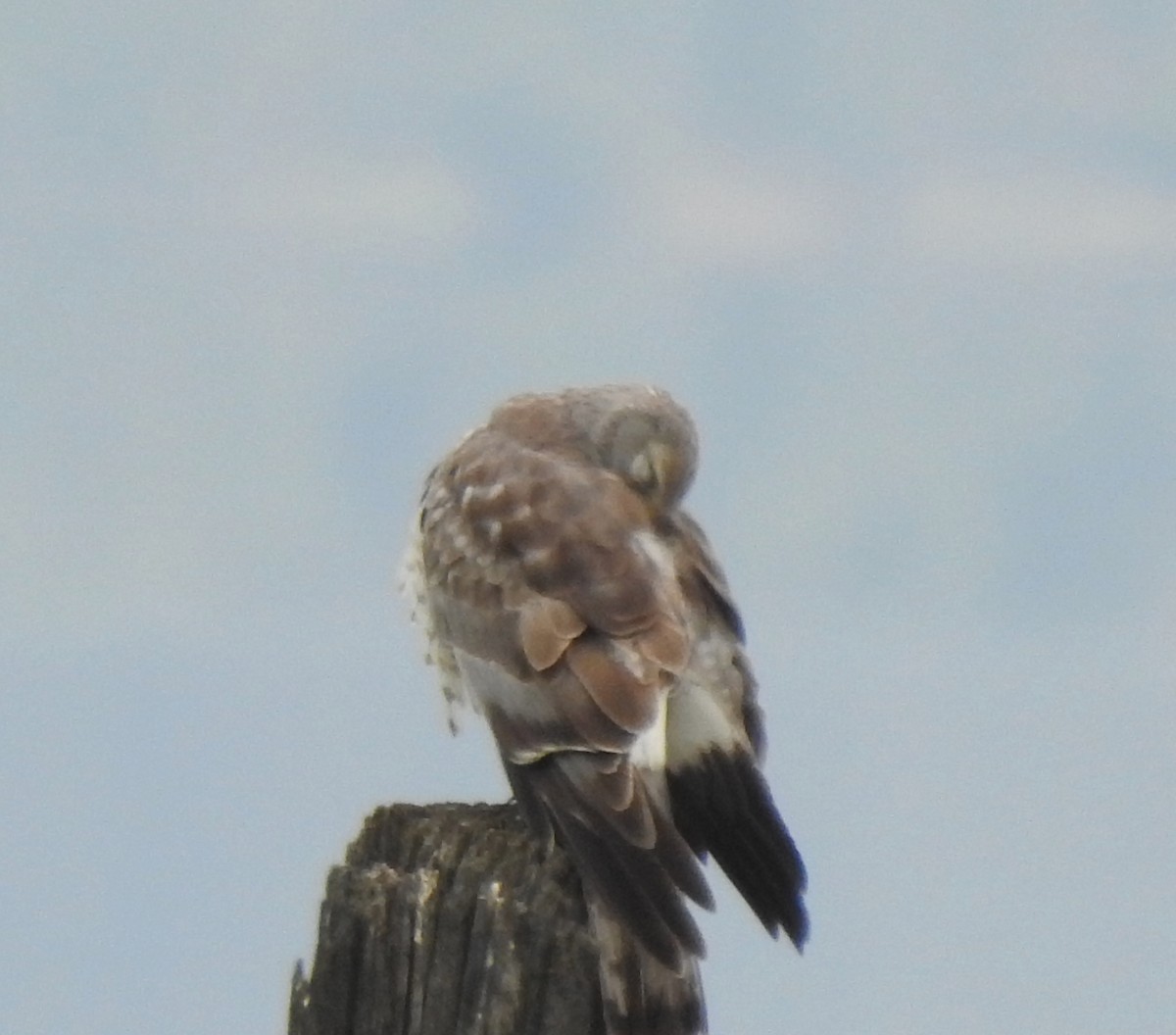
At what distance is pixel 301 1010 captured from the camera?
160 inches

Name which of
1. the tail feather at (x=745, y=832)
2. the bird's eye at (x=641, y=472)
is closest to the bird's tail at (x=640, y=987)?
the tail feather at (x=745, y=832)

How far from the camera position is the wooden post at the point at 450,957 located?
388 centimetres

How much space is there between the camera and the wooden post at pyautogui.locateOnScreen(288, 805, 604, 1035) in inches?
153

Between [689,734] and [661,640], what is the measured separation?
281mm

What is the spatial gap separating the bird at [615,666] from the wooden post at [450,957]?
0.39 ft

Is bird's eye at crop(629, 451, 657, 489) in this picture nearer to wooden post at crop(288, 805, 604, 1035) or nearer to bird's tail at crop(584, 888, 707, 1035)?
bird's tail at crop(584, 888, 707, 1035)

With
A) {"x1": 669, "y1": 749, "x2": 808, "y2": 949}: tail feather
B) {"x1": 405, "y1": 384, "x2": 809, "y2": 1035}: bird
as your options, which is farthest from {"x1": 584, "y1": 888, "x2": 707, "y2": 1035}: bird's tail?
{"x1": 669, "y1": 749, "x2": 808, "y2": 949}: tail feather

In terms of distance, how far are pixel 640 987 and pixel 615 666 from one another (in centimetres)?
160

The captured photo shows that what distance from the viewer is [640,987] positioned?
4219 millimetres

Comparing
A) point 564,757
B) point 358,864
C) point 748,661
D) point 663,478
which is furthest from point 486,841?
point 663,478

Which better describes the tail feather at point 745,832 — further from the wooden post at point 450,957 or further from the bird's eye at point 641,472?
the bird's eye at point 641,472

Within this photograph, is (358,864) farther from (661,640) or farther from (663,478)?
(663,478)

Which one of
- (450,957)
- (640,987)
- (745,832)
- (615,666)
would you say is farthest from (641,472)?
(450,957)

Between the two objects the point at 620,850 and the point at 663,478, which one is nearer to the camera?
the point at 620,850
